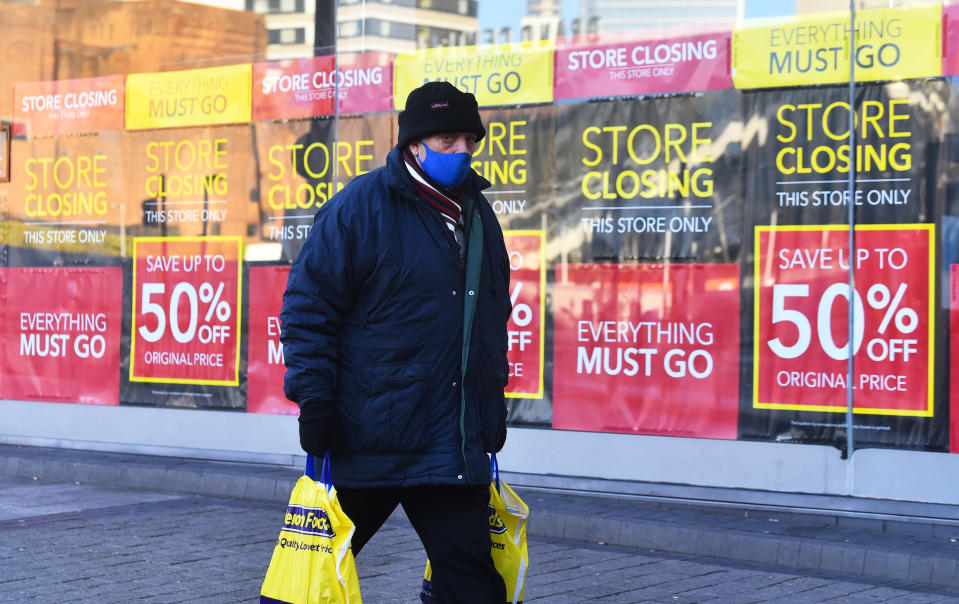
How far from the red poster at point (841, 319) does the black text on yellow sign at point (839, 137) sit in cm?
35

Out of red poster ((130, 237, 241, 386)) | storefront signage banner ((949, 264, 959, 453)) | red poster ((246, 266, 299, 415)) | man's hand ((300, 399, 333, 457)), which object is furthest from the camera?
red poster ((130, 237, 241, 386))

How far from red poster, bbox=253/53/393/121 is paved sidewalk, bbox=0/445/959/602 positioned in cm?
244

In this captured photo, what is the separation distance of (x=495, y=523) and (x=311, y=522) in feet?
2.04

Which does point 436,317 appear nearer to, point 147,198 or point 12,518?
point 12,518

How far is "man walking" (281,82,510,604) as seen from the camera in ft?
12.8

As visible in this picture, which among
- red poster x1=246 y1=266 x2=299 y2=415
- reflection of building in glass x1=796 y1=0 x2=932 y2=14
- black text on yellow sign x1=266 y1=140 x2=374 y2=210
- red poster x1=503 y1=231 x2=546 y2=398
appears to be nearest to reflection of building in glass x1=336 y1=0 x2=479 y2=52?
black text on yellow sign x1=266 y1=140 x2=374 y2=210

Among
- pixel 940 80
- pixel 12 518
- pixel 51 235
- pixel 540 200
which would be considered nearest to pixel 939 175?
pixel 940 80

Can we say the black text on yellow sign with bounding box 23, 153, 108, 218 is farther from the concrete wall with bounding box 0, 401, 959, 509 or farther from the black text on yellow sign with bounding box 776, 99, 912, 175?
the black text on yellow sign with bounding box 776, 99, 912, 175

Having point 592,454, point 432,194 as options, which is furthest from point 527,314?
point 432,194

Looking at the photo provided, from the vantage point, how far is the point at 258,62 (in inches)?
392

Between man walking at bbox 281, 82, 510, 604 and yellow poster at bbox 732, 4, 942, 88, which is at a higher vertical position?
yellow poster at bbox 732, 4, 942, 88

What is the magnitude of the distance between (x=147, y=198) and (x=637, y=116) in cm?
382

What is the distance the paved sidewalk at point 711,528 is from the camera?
6.76m

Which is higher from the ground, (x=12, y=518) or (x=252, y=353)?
(x=252, y=353)
